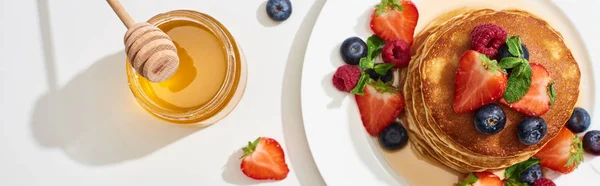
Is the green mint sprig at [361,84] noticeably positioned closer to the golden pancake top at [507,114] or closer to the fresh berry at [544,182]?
the golden pancake top at [507,114]

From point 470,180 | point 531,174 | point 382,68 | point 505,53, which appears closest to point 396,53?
A: point 382,68

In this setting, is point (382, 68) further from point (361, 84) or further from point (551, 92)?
point (551, 92)

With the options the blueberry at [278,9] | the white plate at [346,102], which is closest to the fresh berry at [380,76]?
the white plate at [346,102]

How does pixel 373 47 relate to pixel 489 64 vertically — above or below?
below

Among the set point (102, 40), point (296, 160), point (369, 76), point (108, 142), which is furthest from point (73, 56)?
point (369, 76)

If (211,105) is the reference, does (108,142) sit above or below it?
below

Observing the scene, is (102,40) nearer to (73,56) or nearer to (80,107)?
(73,56)

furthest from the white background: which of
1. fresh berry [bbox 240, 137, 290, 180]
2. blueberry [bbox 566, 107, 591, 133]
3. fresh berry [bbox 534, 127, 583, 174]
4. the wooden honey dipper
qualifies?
blueberry [bbox 566, 107, 591, 133]
